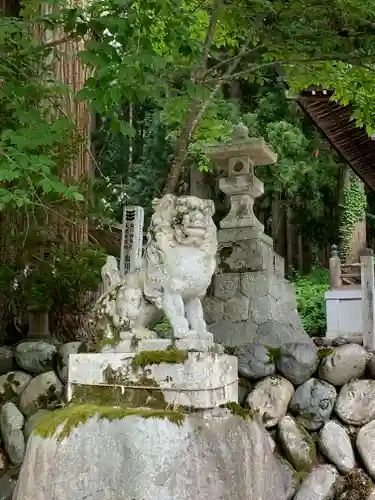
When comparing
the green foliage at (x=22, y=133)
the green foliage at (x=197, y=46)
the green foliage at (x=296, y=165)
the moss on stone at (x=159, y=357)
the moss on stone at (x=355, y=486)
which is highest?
the green foliage at (x=296, y=165)

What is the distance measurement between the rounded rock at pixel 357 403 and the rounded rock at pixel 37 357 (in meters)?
2.18

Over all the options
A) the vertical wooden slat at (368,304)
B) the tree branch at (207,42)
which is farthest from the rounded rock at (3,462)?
the vertical wooden slat at (368,304)

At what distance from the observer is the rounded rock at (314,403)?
383 centimetres

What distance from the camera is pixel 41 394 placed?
4266mm

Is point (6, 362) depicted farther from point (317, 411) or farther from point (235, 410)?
point (317, 411)

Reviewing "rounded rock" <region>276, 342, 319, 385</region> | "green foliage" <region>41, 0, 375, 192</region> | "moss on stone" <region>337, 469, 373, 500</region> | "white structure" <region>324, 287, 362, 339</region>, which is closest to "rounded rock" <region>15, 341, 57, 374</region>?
"rounded rock" <region>276, 342, 319, 385</region>

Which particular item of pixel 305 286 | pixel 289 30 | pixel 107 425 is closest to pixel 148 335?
pixel 107 425

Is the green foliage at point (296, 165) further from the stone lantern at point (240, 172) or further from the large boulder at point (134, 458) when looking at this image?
the large boulder at point (134, 458)

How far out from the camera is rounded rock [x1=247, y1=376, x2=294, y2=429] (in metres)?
3.83

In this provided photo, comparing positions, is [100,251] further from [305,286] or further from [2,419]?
[305,286]

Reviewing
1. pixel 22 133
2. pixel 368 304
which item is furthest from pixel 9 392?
pixel 368 304

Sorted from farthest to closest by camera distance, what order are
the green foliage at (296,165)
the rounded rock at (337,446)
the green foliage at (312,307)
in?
the green foliage at (312,307) → the green foliage at (296,165) → the rounded rock at (337,446)

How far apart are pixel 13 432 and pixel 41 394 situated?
1.09 feet

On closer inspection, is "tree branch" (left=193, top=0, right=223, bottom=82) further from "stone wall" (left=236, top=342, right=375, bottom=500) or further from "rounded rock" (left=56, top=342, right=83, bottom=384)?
"rounded rock" (left=56, top=342, right=83, bottom=384)
